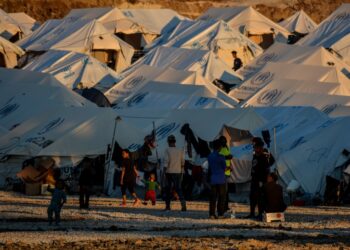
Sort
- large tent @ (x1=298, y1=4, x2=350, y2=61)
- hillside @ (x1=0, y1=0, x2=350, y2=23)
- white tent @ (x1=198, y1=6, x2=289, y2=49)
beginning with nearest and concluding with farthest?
large tent @ (x1=298, y1=4, x2=350, y2=61)
white tent @ (x1=198, y1=6, x2=289, y2=49)
hillside @ (x1=0, y1=0, x2=350, y2=23)

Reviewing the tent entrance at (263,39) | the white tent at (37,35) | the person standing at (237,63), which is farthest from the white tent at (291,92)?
the tent entrance at (263,39)

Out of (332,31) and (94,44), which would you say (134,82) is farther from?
(332,31)

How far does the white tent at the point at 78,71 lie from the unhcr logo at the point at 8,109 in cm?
767

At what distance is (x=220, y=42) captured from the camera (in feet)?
186

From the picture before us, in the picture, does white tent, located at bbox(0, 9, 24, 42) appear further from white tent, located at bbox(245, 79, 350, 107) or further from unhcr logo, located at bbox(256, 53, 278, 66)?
white tent, located at bbox(245, 79, 350, 107)

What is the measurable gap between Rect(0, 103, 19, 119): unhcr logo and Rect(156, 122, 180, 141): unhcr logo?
7.31 meters

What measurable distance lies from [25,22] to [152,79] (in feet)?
85.7

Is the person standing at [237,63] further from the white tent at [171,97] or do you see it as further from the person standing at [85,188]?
the person standing at [85,188]

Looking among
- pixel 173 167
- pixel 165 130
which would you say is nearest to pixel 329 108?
pixel 165 130

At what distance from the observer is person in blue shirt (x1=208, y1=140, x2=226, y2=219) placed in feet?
73.2

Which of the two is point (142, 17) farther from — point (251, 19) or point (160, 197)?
point (160, 197)

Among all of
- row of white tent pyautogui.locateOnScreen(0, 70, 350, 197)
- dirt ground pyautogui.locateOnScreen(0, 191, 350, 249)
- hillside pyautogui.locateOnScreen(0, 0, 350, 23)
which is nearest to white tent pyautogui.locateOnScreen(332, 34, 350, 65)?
row of white tent pyautogui.locateOnScreen(0, 70, 350, 197)

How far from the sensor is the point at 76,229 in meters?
20.6

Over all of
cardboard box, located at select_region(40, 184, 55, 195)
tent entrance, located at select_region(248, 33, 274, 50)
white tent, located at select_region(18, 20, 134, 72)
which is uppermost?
tent entrance, located at select_region(248, 33, 274, 50)
